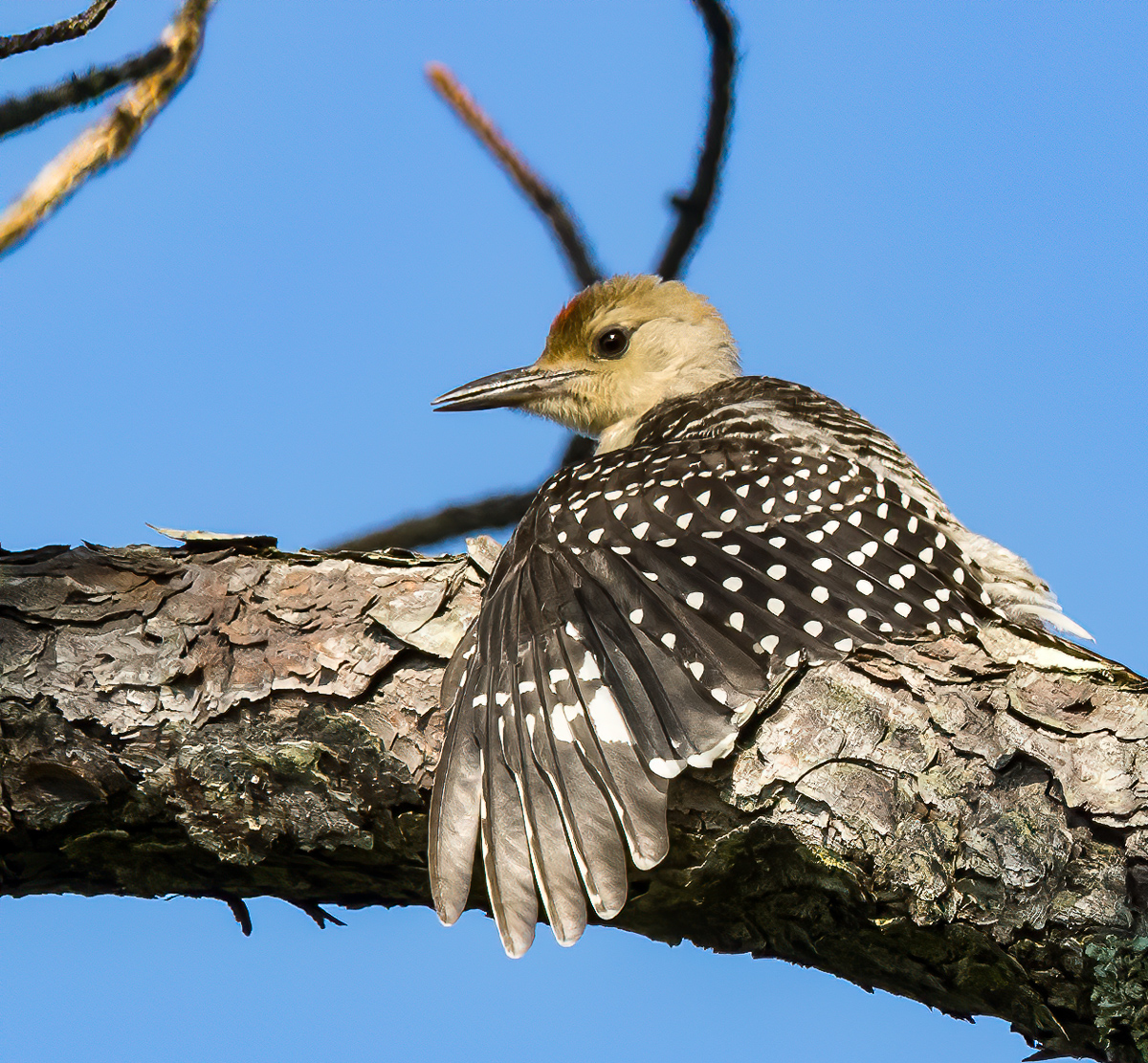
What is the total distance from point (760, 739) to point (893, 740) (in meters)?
0.35

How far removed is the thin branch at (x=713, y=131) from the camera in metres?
4.65

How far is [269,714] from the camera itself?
347cm

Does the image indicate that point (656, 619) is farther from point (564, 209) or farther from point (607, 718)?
point (564, 209)

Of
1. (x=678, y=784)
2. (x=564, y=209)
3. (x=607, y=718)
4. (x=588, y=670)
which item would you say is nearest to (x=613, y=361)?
(x=564, y=209)

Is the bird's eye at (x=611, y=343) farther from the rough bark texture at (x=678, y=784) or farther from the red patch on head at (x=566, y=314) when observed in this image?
A: the rough bark texture at (x=678, y=784)

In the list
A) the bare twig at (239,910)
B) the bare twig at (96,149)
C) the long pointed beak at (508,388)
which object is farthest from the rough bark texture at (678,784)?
the long pointed beak at (508,388)

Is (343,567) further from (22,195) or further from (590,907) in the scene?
(22,195)

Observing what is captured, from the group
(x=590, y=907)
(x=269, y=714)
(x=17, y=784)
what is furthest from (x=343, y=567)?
(x=590, y=907)

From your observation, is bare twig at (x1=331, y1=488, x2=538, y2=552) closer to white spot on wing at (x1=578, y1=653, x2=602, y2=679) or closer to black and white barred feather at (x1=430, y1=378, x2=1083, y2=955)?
black and white barred feather at (x1=430, y1=378, x2=1083, y2=955)

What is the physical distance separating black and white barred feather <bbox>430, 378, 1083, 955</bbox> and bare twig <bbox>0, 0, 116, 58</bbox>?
2.00 metres

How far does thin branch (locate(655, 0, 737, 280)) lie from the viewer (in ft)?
15.3

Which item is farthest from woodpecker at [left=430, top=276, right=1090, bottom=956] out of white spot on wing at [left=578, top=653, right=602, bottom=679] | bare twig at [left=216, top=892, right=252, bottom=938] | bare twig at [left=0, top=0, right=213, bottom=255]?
bare twig at [left=0, top=0, right=213, bottom=255]

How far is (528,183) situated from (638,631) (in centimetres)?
265

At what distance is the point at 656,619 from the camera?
3.42 metres
